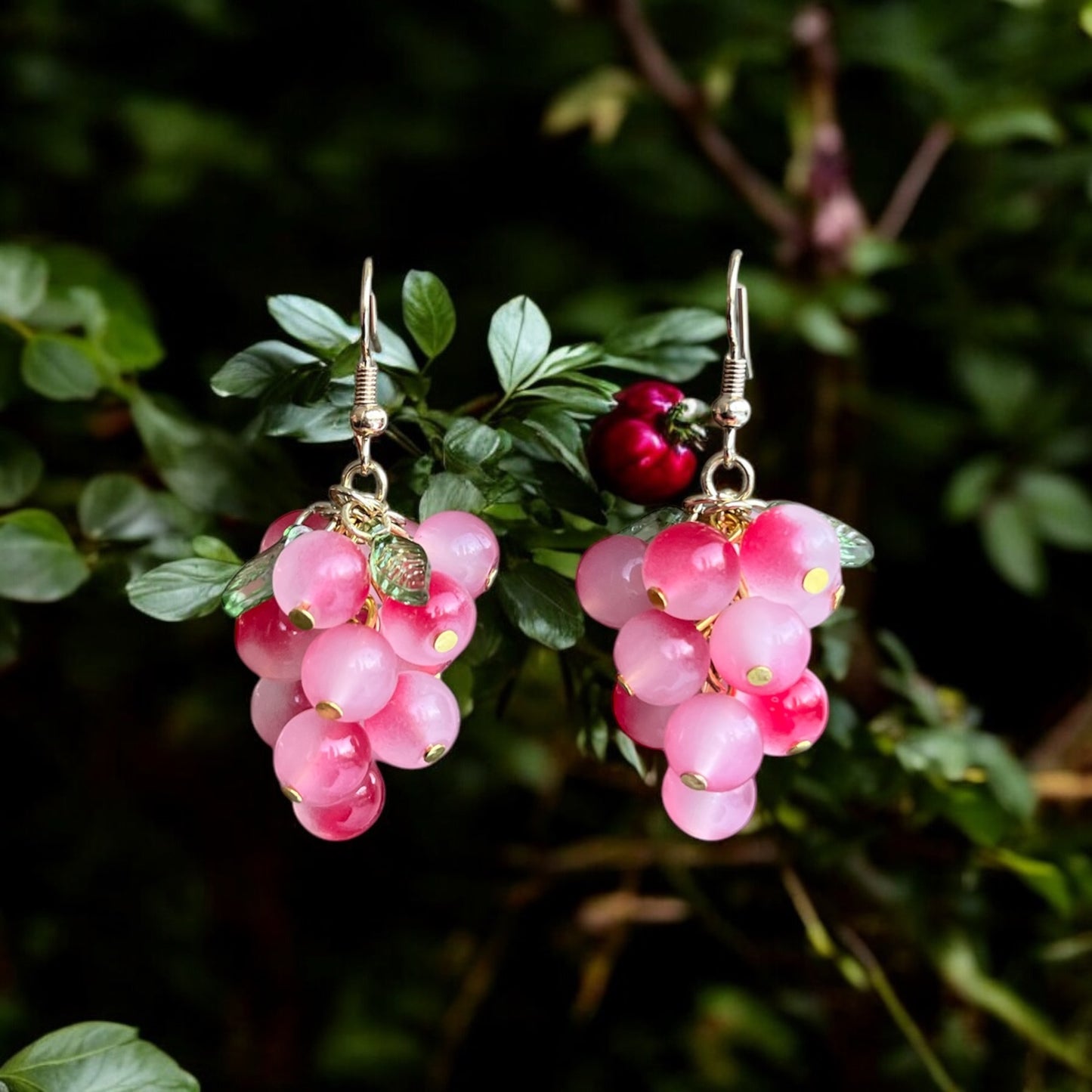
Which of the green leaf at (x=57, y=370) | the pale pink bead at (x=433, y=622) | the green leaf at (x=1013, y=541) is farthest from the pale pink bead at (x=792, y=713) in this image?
the green leaf at (x=1013, y=541)

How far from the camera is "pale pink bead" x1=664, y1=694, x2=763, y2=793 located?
0.38 meters

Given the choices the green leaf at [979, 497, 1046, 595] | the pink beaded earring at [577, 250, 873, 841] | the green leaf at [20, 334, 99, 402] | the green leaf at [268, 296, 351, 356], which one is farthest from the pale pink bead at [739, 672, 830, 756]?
the green leaf at [979, 497, 1046, 595]

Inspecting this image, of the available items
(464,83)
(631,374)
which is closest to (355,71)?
(464,83)

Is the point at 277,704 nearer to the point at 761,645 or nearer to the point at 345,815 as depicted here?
the point at 345,815

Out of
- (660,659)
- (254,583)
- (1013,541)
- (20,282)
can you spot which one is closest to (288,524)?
(254,583)

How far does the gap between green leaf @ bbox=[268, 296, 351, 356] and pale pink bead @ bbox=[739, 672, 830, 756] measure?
0.22 metres

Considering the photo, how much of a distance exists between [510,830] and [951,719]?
21.6 inches

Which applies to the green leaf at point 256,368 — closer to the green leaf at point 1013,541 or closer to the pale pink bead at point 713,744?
the pale pink bead at point 713,744

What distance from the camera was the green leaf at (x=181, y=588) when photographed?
1.30 feet

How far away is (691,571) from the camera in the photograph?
0.38 m

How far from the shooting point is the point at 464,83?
1135mm

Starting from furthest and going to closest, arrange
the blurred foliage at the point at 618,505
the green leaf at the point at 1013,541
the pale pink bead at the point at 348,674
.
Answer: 1. the green leaf at the point at 1013,541
2. the blurred foliage at the point at 618,505
3. the pale pink bead at the point at 348,674

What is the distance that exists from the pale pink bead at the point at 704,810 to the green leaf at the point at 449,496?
129 mm

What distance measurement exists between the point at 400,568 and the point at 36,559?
220mm
